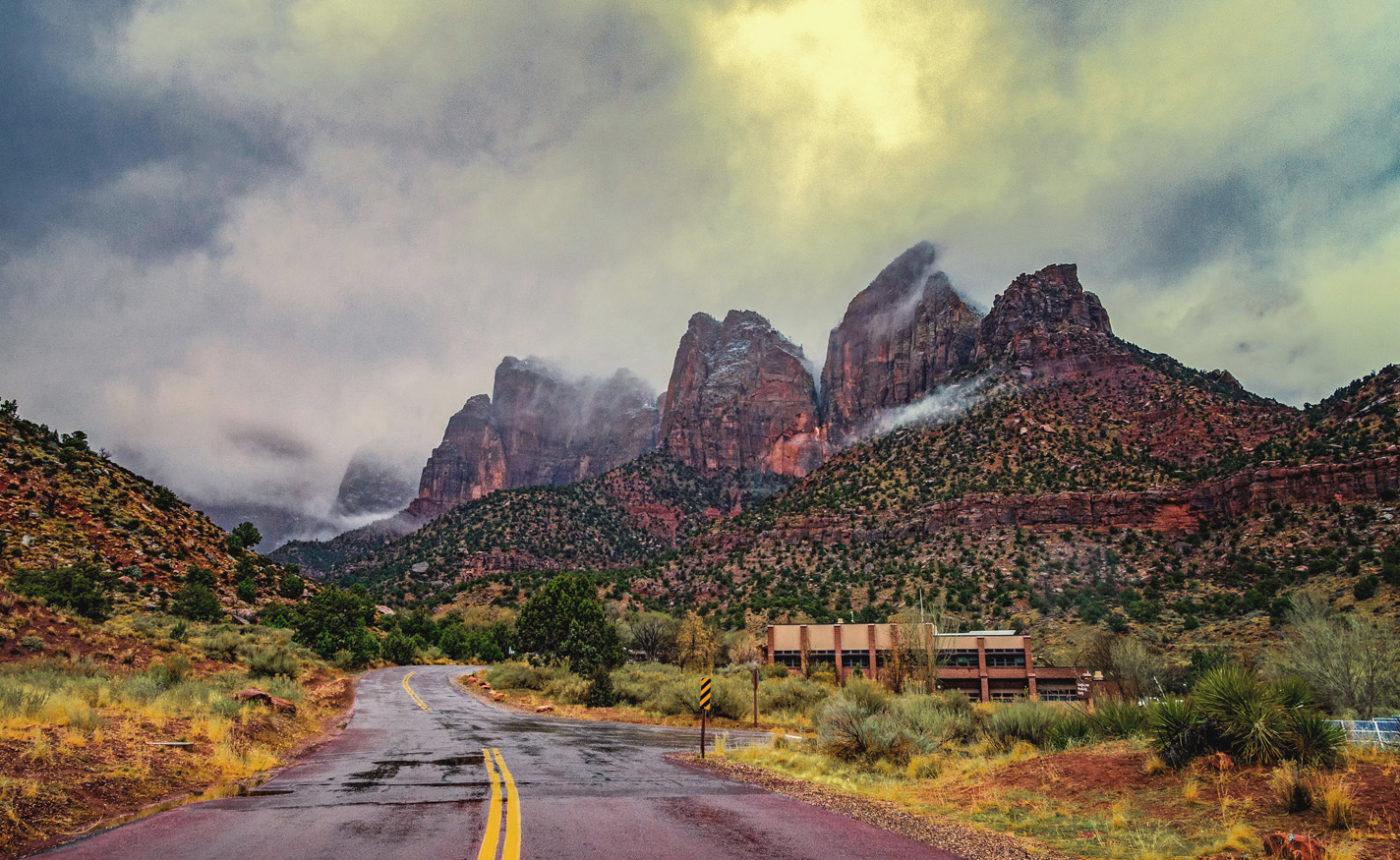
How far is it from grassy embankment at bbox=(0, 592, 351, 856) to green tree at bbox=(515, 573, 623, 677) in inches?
794

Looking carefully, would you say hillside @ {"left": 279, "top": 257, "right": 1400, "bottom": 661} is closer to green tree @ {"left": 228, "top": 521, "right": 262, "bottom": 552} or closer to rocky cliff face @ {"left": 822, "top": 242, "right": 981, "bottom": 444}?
rocky cliff face @ {"left": 822, "top": 242, "right": 981, "bottom": 444}

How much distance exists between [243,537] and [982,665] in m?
62.6

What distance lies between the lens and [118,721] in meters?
14.0

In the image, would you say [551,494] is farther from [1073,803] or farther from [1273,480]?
[1073,803]

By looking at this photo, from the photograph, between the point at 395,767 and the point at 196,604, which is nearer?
the point at 395,767

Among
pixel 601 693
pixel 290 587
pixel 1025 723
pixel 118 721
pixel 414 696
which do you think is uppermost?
pixel 290 587

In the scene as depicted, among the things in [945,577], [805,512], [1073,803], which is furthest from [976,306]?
[1073,803]

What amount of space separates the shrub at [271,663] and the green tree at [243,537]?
2962cm

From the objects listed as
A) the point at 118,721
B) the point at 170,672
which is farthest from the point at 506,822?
the point at 170,672

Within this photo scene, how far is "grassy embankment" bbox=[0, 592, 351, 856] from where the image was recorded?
878 centimetres

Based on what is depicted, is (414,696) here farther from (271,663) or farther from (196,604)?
(196,604)

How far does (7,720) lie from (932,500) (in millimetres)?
78025

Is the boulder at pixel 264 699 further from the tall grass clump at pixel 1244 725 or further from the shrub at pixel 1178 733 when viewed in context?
the tall grass clump at pixel 1244 725

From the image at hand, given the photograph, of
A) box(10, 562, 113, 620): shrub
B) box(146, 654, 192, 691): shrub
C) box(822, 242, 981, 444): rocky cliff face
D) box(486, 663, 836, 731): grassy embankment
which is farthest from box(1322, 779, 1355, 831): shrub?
box(822, 242, 981, 444): rocky cliff face
